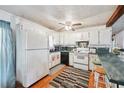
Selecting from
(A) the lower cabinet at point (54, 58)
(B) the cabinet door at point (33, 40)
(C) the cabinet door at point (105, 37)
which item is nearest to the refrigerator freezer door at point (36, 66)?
(B) the cabinet door at point (33, 40)

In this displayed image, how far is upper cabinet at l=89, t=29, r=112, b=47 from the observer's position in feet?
14.4

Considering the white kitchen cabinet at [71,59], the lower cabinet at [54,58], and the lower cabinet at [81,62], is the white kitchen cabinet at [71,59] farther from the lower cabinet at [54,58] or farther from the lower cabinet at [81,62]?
the lower cabinet at [54,58]

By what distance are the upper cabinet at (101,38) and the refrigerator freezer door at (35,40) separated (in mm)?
2389

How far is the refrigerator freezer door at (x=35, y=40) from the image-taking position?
2640 mm

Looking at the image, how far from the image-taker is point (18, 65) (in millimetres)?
2752

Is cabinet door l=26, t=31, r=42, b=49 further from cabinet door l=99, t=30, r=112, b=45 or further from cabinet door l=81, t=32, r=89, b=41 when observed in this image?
cabinet door l=99, t=30, r=112, b=45

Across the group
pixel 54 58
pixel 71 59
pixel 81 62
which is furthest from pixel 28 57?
pixel 71 59

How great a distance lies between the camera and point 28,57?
2.61m

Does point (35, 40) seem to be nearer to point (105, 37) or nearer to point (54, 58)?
point (54, 58)

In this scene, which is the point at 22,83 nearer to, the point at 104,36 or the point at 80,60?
the point at 80,60

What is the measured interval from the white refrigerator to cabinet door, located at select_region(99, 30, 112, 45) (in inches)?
111

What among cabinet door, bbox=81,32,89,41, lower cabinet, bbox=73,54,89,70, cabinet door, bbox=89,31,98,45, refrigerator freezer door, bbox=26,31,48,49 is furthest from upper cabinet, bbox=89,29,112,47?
refrigerator freezer door, bbox=26,31,48,49

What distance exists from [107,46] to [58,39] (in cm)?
269

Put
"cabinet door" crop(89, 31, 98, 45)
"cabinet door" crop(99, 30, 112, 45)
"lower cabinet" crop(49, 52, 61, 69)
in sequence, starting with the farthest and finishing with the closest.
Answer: "cabinet door" crop(89, 31, 98, 45) < "lower cabinet" crop(49, 52, 61, 69) < "cabinet door" crop(99, 30, 112, 45)
